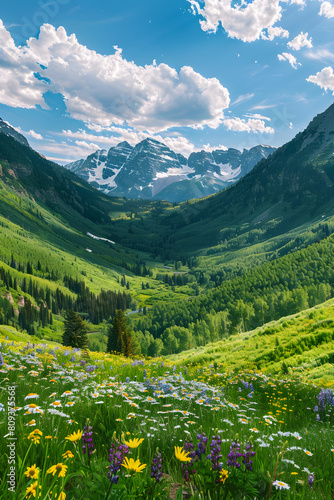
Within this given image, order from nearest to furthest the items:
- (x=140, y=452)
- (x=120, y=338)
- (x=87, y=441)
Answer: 1. (x=87, y=441)
2. (x=140, y=452)
3. (x=120, y=338)

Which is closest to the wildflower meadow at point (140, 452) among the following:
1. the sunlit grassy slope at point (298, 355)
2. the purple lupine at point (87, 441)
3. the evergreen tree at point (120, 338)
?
the purple lupine at point (87, 441)

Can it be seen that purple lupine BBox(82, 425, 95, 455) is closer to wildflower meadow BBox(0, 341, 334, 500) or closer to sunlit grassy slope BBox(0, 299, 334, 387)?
wildflower meadow BBox(0, 341, 334, 500)

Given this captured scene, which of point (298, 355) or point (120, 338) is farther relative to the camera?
point (120, 338)


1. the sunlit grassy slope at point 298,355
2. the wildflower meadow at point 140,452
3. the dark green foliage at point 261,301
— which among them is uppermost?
the wildflower meadow at point 140,452

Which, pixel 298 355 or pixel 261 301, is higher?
pixel 298 355

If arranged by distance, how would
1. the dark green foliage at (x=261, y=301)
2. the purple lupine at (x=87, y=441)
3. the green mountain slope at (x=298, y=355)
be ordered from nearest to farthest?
the purple lupine at (x=87, y=441)
the green mountain slope at (x=298, y=355)
the dark green foliage at (x=261, y=301)

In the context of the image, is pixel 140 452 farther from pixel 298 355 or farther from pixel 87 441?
pixel 298 355

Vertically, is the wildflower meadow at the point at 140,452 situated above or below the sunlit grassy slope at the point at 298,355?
above

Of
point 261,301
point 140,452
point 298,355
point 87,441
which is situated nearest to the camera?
point 87,441

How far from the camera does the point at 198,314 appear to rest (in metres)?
189

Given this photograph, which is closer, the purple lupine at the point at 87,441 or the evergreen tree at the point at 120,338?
the purple lupine at the point at 87,441

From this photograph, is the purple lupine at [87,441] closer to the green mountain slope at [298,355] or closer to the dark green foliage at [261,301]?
the green mountain slope at [298,355]

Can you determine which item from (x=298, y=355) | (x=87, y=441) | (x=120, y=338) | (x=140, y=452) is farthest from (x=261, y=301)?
(x=87, y=441)

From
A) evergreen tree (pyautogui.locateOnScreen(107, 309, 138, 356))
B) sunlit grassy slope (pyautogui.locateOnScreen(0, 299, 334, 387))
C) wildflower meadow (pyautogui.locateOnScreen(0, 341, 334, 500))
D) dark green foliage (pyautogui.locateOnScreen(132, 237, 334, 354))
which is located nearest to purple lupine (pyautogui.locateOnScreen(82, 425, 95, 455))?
wildflower meadow (pyautogui.locateOnScreen(0, 341, 334, 500))
